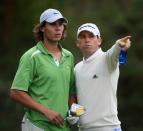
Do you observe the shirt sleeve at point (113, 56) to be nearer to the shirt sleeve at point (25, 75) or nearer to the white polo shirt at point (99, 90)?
the white polo shirt at point (99, 90)

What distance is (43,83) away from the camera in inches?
274

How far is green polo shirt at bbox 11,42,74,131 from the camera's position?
22.8 ft

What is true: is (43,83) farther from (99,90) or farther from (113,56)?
(113,56)

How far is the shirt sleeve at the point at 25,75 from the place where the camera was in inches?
273

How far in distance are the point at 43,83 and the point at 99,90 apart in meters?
0.47

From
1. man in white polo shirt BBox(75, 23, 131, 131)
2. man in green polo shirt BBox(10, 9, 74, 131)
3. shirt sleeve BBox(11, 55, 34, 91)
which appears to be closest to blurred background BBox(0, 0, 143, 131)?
man in white polo shirt BBox(75, 23, 131, 131)

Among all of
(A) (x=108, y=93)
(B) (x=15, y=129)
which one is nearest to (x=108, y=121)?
(A) (x=108, y=93)

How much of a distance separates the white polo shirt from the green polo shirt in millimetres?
179

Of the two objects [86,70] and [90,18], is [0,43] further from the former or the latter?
[86,70]

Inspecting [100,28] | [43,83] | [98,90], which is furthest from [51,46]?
[100,28]

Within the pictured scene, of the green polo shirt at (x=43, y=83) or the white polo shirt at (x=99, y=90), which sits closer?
the green polo shirt at (x=43, y=83)

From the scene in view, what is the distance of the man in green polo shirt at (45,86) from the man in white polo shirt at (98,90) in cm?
15

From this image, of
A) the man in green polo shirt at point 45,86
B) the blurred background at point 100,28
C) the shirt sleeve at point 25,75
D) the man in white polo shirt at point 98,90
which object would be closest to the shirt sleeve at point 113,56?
the man in white polo shirt at point 98,90

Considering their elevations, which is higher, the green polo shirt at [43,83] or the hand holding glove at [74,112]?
Result: the green polo shirt at [43,83]
